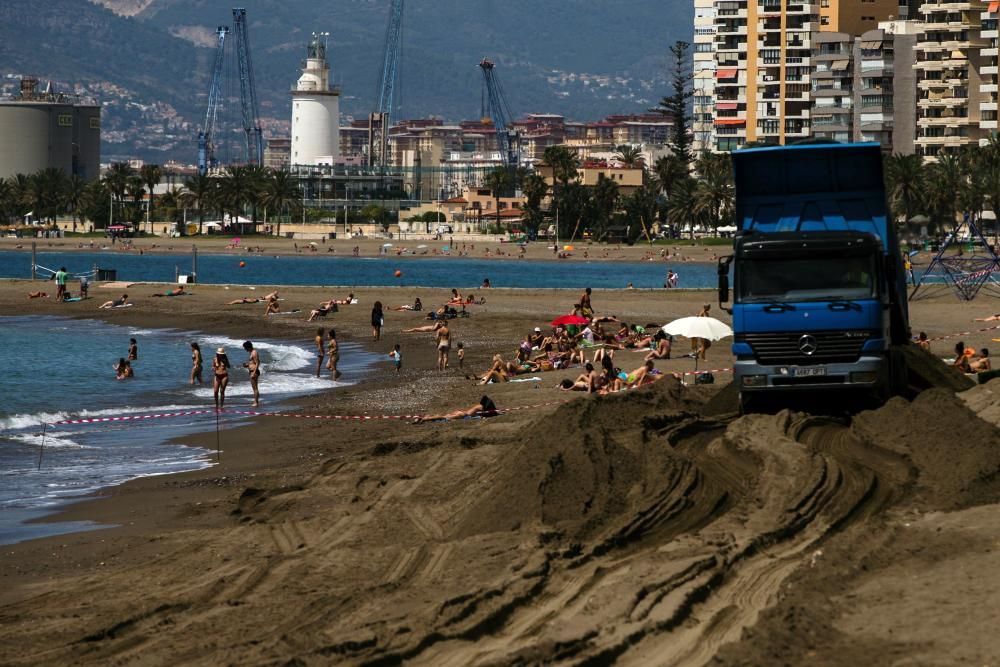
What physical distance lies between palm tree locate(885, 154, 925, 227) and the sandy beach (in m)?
92.5

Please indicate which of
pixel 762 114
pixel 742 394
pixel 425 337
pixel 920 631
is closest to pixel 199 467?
pixel 742 394

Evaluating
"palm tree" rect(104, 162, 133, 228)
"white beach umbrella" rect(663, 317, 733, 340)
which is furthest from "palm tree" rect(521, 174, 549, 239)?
"white beach umbrella" rect(663, 317, 733, 340)

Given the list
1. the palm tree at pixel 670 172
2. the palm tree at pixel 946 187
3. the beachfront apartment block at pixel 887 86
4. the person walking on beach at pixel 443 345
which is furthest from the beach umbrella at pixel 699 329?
the palm tree at pixel 670 172

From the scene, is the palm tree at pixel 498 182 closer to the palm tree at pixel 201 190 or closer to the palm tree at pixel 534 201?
the palm tree at pixel 534 201

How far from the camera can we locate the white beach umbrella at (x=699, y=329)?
30.0 m

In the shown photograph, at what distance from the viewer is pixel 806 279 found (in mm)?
19797

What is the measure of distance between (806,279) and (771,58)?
446 feet

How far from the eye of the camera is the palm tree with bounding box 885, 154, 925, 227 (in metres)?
112

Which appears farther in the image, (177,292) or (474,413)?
(177,292)

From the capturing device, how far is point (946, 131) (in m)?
128

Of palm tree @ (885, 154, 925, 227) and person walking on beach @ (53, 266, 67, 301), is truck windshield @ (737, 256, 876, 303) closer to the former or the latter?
person walking on beach @ (53, 266, 67, 301)

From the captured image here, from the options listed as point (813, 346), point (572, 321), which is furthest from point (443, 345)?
point (813, 346)

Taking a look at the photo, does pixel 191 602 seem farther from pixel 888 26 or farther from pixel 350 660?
pixel 888 26

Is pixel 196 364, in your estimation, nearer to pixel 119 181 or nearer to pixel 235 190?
pixel 235 190
